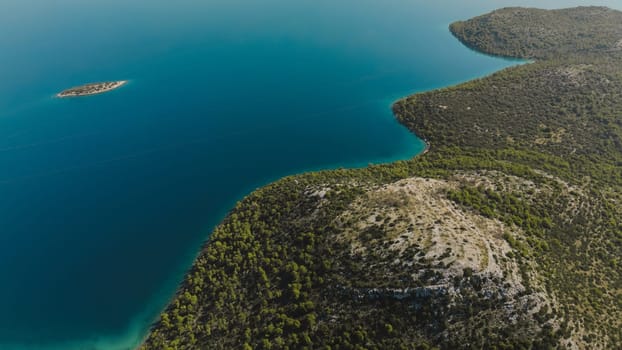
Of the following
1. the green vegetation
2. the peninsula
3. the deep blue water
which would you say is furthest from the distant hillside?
the peninsula

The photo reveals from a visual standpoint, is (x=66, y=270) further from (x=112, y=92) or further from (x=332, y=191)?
(x=112, y=92)

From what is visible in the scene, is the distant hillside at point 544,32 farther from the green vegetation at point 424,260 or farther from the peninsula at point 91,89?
the peninsula at point 91,89

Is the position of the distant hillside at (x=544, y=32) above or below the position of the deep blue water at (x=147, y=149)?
above

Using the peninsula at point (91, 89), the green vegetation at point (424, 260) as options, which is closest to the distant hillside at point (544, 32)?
the green vegetation at point (424, 260)

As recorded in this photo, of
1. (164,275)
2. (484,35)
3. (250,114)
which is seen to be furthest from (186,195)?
(484,35)

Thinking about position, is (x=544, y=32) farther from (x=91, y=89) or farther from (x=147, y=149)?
(x=91, y=89)

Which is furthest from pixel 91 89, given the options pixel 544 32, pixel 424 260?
pixel 544 32
